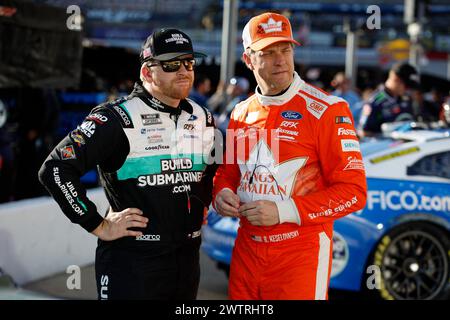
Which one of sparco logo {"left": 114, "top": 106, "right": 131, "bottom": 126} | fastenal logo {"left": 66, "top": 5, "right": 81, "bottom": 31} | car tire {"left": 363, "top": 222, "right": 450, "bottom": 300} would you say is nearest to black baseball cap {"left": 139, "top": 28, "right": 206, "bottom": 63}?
sparco logo {"left": 114, "top": 106, "right": 131, "bottom": 126}

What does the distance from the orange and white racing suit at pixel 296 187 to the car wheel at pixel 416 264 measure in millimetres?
2561

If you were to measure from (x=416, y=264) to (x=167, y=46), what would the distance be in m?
3.41

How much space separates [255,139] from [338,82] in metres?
11.3

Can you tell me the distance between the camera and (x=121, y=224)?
3.35 metres

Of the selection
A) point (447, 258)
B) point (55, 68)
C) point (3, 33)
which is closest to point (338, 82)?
point (55, 68)

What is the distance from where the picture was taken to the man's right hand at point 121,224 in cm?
334

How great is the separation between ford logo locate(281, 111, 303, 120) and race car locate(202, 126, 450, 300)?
235 centimetres

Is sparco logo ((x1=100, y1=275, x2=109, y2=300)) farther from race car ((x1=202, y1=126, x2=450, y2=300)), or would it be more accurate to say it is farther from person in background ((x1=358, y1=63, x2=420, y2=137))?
person in background ((x1=358, y1=63, x2=420, y2=137))

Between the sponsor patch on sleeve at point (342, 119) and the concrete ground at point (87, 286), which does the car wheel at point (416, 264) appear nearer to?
the concrete ground at point (87, 286)

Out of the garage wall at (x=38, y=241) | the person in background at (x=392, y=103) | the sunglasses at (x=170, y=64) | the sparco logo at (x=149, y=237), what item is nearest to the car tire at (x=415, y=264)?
the person in background at (x=392, y=103)

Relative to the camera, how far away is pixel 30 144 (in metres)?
9.29

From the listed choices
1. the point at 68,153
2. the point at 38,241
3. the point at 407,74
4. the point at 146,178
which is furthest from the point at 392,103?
the point at 68,153

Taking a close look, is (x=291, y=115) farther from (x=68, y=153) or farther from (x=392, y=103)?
(x=392, y=103)
